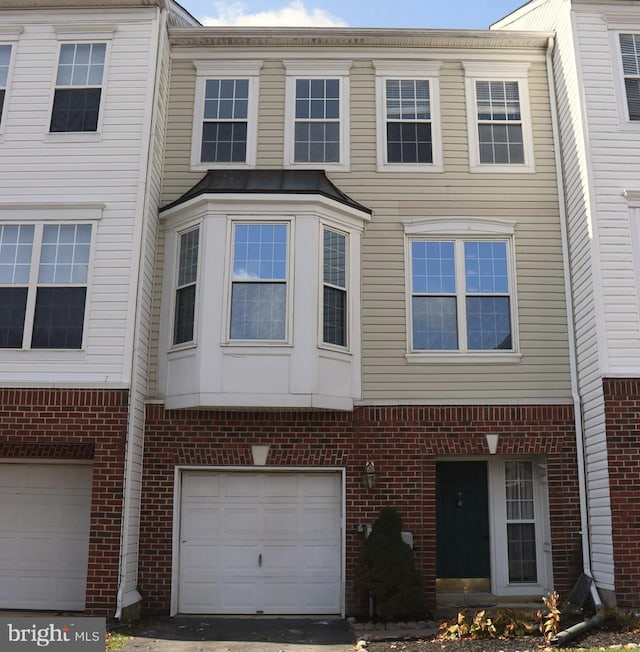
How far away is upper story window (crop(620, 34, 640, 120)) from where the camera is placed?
1124cm

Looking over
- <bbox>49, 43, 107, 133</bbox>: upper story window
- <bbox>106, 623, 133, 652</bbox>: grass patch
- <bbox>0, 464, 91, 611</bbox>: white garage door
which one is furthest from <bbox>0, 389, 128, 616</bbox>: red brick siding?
<bbox>49, 43, 107, 133</bbox>: upper story window

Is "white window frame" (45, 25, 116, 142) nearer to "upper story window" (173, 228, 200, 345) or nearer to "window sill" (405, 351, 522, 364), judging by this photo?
"upper story window" (173, 228, 200, 345)

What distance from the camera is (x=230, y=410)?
10.8 meters

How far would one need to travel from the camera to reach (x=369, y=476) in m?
10.5

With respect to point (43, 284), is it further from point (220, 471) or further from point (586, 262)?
point (586, 262)

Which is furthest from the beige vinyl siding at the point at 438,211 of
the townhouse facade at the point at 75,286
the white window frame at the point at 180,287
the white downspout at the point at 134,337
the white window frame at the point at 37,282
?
the white window frame at the point at 37,282

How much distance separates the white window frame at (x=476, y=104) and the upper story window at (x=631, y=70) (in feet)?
4.86

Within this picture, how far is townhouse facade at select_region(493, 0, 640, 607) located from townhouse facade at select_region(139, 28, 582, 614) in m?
0.42

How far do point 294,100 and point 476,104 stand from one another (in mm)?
2955

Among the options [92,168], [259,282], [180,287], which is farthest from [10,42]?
[259,282]

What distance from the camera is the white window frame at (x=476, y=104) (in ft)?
38.9

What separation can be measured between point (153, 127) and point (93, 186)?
4.18 feet

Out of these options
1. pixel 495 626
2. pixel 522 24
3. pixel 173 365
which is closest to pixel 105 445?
pixel 173 365

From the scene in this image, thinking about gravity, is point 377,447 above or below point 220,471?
above
